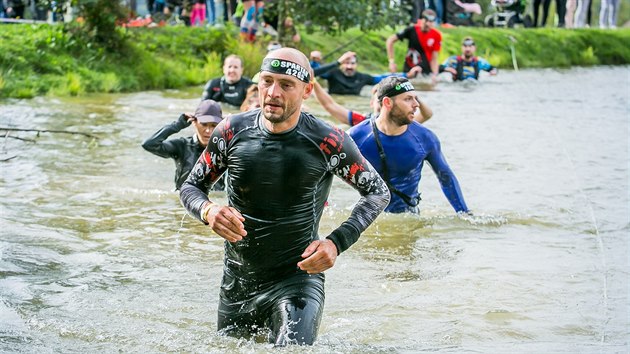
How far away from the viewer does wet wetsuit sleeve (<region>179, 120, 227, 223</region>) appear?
5969mm

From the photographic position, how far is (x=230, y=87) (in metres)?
15.4

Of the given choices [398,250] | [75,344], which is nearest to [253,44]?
[398,250]

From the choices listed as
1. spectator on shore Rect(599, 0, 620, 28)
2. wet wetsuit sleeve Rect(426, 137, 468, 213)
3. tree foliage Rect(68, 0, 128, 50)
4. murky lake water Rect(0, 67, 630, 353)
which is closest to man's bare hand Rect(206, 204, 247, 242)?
murky lake water Rect(0, 67, 630, 353)

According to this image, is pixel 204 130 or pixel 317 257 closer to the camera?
pixel 317 257

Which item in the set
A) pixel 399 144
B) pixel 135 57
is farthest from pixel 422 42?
pixel 399 144

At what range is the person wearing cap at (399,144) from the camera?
944cm

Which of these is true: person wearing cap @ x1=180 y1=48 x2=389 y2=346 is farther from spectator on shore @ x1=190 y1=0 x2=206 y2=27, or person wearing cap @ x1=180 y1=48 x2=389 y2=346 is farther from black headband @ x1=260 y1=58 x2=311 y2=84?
spectator on shore @ x1=190 y1=0 x2=206 y2=27

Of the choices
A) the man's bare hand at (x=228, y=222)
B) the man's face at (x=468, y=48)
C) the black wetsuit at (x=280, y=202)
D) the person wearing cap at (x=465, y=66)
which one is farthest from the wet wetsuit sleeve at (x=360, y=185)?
the person wearing cap at (x=465, y=66)

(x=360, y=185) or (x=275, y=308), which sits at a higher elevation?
(x=360, y=185)

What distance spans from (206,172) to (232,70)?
921 centimetres

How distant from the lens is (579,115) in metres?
21.1

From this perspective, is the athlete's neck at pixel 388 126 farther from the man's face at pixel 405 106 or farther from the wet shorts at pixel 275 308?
the wet shorts at pixel 275 308

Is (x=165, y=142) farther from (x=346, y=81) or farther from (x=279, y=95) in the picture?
(x=346, y=81)

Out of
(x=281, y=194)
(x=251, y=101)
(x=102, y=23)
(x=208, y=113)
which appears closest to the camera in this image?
(x=281, y=194)
